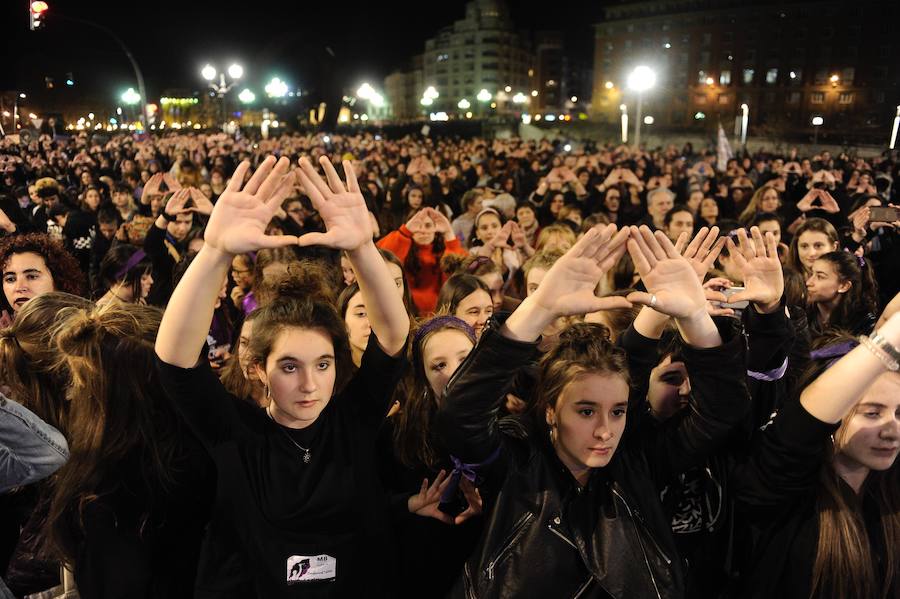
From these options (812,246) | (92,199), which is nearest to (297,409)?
(812,246)

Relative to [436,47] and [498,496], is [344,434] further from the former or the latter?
[436,47]

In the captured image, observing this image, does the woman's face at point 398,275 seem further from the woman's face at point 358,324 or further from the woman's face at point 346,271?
the woman's face at point 358,324

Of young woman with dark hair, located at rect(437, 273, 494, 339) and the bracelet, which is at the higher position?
the bracelet

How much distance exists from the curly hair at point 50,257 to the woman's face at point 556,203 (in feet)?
22.4

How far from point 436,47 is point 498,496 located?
5432 inches

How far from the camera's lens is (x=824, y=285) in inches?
202

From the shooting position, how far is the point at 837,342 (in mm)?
A: 2629

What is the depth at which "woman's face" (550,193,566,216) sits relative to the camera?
9.89 meters

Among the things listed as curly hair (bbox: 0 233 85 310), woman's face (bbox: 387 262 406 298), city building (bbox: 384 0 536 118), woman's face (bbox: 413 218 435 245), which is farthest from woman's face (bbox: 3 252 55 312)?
city building (bbox: 384 0 536 118)

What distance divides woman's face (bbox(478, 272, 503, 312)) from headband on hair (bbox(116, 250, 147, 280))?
9.16ft

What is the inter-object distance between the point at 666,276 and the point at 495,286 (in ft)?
10.1

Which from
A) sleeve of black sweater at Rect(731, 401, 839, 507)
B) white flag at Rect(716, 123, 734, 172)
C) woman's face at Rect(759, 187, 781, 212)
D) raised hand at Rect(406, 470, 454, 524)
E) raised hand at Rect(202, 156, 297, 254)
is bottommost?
raised hand at Rect(406, 470, 454, 524)

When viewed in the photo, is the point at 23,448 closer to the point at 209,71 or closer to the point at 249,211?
the point at 249,211

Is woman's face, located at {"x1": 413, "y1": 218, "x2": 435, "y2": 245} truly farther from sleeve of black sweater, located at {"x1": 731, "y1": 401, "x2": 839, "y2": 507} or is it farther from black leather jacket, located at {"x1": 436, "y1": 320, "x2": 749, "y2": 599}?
sleeve of black sweater, located at {"x1": 731, "y1": 401, "x2": 839, "y2": 507}
